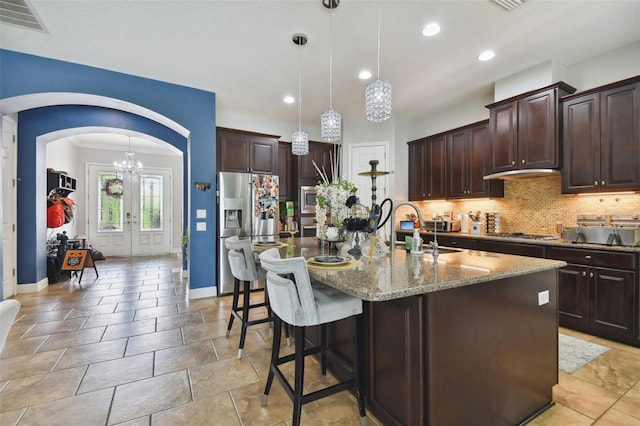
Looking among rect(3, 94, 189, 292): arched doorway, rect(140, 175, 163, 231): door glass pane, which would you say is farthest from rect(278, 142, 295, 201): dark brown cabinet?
rect(140, 175, 163, 231): door glass pane

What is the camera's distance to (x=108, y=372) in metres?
2.22

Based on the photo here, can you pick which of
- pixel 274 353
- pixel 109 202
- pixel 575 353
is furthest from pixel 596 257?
pixel 109 202

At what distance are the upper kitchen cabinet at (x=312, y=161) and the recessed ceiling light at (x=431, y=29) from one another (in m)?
2.71

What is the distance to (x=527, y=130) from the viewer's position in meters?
3.44

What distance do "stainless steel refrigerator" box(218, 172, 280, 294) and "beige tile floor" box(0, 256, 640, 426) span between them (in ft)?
3.09

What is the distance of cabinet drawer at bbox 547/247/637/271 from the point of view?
2574 millimetres

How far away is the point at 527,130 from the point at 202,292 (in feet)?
15.9

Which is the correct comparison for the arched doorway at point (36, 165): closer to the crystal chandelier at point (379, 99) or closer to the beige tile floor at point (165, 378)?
the beige tile floor at point (165, 378)

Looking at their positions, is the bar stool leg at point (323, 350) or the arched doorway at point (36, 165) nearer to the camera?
the bar stool leg at point (323, 350)

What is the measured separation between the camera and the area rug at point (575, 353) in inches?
90.4

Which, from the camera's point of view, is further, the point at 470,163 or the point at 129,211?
the point at 129,211

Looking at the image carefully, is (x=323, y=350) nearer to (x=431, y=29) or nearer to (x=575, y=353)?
(x=575, y=353)

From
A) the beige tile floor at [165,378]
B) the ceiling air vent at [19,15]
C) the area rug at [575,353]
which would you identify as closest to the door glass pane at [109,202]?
the beige tile floor at [165,378]

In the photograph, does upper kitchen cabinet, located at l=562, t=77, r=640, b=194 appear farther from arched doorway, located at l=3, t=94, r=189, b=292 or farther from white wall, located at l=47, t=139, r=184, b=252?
white wall, located at l=47, t=139, r=184, b=252
